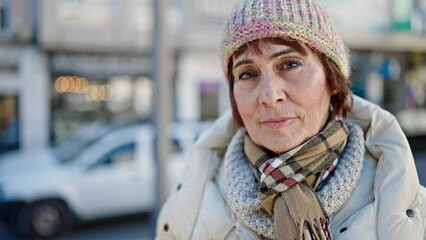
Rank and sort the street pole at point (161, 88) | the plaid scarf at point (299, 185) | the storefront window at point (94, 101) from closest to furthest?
the plaid scarf at point (299, 185), the street pole at point (161, 88), the storefront window at point (94, 101)

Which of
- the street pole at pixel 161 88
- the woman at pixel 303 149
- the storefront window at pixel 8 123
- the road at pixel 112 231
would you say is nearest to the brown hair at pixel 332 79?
the woman at pixel 303 149

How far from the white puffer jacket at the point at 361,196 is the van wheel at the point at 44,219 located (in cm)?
599

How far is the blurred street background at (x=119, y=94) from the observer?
7277 mm

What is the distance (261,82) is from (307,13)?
0.76 ft

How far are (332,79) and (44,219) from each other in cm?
663

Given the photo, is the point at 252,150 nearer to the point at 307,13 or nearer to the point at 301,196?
the point at 301,196

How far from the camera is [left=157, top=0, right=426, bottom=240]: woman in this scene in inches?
55.1

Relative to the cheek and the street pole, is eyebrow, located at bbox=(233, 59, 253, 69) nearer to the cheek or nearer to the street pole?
the cheek

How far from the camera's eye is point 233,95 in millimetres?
1670

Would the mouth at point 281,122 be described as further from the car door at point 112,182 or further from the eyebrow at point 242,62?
the car door at point 112,182

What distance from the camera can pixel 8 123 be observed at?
11828 mm

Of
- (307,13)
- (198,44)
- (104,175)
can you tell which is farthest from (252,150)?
(198,44)

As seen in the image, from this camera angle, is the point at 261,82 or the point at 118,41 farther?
the point at 118,41

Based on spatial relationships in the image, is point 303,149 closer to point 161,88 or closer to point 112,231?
point 161,88
